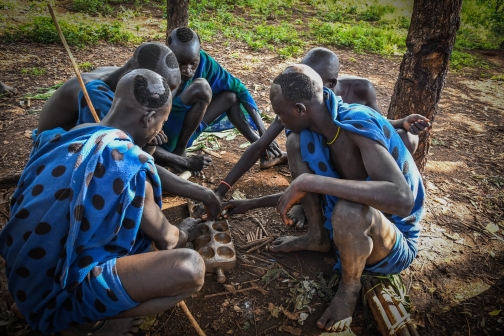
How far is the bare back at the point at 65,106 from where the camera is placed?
2.79 m

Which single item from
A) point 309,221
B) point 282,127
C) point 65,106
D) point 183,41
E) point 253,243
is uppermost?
point 183,41

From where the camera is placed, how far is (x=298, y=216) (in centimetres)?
306

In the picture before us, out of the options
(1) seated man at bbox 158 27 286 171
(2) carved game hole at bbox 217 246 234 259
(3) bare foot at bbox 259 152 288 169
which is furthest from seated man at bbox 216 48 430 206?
(3) bare foot at bbox 259 152 288 169

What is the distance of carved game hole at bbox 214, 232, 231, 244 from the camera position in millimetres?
2687

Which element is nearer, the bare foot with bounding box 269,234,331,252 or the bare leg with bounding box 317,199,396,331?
the bare leg with bounding box 317,199,396,331

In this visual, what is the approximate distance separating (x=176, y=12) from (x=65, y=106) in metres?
2.60

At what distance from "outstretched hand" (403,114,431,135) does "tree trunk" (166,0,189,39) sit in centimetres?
332

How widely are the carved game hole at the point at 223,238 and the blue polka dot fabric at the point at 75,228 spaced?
98 cm

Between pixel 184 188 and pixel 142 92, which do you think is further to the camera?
pixel 184 188

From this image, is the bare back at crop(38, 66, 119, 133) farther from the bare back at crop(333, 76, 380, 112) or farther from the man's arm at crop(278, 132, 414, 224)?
the bare back at crop(333, 76, 380, 112)

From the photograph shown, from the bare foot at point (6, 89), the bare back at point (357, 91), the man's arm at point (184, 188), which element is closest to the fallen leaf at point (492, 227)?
the bare back at point (357, 91)

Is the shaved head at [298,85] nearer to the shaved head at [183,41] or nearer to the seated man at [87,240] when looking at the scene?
the seated man at [87,240]

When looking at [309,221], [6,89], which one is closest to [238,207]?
[309,221]

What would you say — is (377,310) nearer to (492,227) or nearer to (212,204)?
(212,204)
